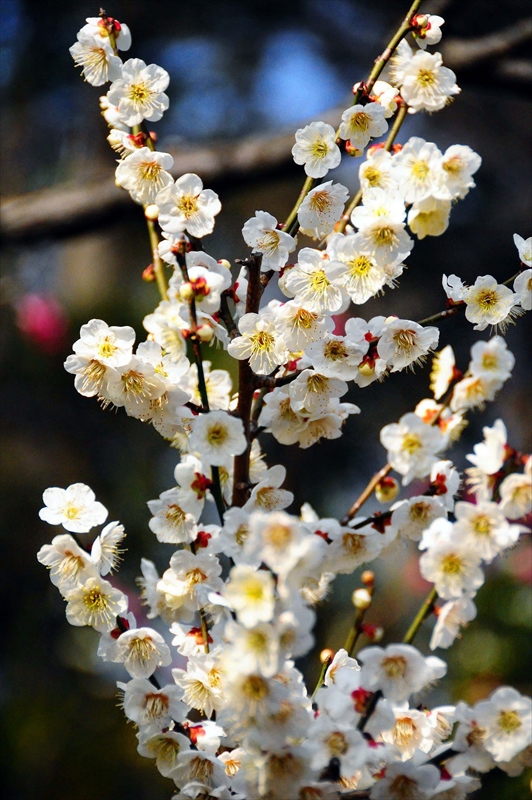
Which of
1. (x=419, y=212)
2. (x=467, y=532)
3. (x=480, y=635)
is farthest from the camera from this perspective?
(x=480, y=635)

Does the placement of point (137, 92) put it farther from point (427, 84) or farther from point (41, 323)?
point (41, 323)

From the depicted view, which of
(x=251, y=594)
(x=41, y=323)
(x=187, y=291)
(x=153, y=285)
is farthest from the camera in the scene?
(x=153, y=285)

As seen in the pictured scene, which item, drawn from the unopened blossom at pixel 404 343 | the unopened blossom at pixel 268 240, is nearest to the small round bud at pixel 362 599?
the unopened blossom at pixel 404 343

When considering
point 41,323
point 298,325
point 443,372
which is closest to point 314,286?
point 298,325

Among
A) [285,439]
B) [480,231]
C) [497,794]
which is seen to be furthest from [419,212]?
[480,231]

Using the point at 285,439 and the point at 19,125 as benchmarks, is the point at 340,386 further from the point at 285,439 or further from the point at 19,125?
the point at 19,125

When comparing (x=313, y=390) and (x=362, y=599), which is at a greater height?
(x=313, y=390)

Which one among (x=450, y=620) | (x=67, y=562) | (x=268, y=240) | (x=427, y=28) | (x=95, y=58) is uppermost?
(x=427, y=28)
